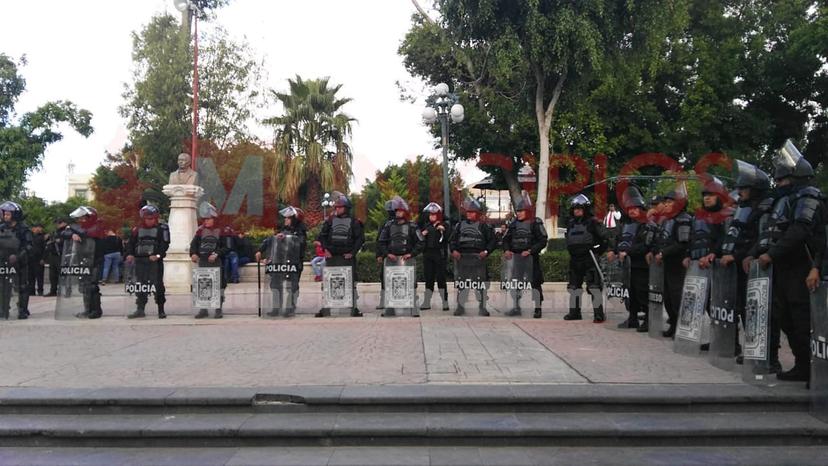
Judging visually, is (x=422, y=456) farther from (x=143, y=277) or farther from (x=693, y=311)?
(x=143, y=277)

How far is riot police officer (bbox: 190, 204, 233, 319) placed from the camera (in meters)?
12.7

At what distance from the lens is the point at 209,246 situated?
501 inches

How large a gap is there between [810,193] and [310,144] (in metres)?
30.9

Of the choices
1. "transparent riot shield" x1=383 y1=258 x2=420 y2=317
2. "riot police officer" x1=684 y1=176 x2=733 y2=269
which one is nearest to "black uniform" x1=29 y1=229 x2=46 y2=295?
"transparent riot shield" x1=383 y1=258 x2=420 y2=317

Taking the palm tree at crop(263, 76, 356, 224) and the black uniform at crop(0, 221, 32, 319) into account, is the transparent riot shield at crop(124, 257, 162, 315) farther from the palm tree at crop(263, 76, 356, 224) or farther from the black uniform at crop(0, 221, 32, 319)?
the palm tree at crop(263, 76, 356, 224)

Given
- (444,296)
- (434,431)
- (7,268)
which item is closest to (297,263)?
(444,296)

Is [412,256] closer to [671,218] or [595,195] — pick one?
[671,218]

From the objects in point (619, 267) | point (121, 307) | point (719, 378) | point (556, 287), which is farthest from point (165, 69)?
point (719, 378)

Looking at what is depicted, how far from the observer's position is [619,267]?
11.2 meters

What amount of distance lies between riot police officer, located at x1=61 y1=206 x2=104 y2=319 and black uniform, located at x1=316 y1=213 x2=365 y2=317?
163 inches

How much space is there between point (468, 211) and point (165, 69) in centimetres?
2503

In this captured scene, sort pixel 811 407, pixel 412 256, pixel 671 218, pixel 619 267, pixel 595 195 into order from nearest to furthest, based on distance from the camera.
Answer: pixel 811 407 < pixel 671 218 < pixel 619 267 < pixel 412 256 < pixel 595 195

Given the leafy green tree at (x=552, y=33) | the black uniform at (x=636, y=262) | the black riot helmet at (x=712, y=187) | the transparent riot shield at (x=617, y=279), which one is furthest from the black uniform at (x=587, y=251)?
the leafy green tree at (x=552, y=33)

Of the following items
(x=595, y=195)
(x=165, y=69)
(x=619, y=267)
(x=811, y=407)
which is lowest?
(x=811, y=407)
